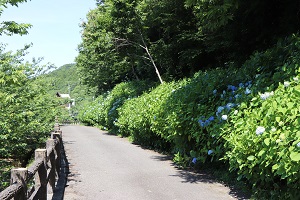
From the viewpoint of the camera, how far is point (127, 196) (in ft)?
20.0

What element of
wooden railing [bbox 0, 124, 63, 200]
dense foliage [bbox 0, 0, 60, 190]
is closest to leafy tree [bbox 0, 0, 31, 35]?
dense foliage [bbox 0, 0, 60, 190]

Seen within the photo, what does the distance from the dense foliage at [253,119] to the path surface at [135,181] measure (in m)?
0.66

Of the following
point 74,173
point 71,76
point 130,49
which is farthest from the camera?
point 71,76

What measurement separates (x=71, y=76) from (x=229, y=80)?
311 ft

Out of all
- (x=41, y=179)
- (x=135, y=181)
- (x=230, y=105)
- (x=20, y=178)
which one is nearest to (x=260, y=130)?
(x=230, y=105)

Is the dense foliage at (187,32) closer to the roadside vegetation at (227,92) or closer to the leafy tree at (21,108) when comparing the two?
the roadside vegetation at (227,92)

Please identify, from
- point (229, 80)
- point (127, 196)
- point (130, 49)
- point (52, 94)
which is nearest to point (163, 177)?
point (127, 196)

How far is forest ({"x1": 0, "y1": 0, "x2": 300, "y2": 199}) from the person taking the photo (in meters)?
4.50

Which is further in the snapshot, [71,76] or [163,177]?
[71,76]

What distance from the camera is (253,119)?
485 cm

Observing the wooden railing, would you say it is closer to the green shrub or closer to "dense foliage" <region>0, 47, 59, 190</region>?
the green shrub

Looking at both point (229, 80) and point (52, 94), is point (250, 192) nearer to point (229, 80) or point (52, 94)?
point (229, 80)

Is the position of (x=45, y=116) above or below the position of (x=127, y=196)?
above

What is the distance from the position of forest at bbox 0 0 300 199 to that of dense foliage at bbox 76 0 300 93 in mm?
39
